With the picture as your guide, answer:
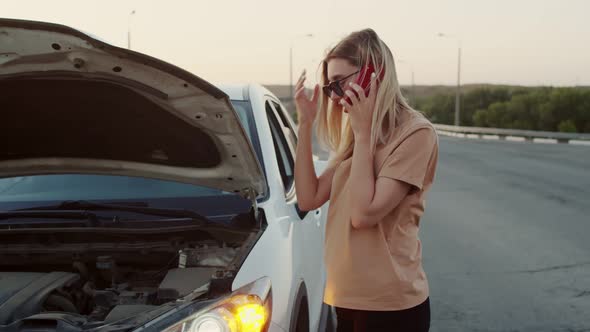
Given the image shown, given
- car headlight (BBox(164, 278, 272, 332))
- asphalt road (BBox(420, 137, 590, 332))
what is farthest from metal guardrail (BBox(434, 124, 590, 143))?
car headlight (BBox(164, 278, 272, 332))

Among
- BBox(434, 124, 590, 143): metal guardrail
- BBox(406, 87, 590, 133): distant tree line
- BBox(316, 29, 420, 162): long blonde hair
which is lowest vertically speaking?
BBox(406, 87, 590, 133): distant tree line

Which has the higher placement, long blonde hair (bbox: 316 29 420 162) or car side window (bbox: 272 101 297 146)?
long blonde hair (bbox: 316 29 420 162)

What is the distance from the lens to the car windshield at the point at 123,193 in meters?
3.28

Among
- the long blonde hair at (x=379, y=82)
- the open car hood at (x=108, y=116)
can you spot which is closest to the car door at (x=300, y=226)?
the open car hood at (x=108, y=116)

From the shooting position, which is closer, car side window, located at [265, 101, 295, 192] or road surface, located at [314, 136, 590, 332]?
car side window, located at [265, 101, 295, 192]

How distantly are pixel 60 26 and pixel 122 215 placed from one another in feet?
4.13

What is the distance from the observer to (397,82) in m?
2.25

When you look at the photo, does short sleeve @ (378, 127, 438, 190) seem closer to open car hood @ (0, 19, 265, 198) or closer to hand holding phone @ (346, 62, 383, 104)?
hand holding phone @ (346, 62, 383, 104)

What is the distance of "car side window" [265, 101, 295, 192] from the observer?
384cm

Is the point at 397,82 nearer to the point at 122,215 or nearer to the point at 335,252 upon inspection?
the point at 335,252

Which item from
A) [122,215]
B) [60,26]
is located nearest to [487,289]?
[122,215]

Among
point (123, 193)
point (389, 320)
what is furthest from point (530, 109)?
point (389, 320)

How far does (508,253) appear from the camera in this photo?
7.01 meters

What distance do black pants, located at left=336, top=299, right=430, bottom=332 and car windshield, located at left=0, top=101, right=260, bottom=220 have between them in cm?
106
